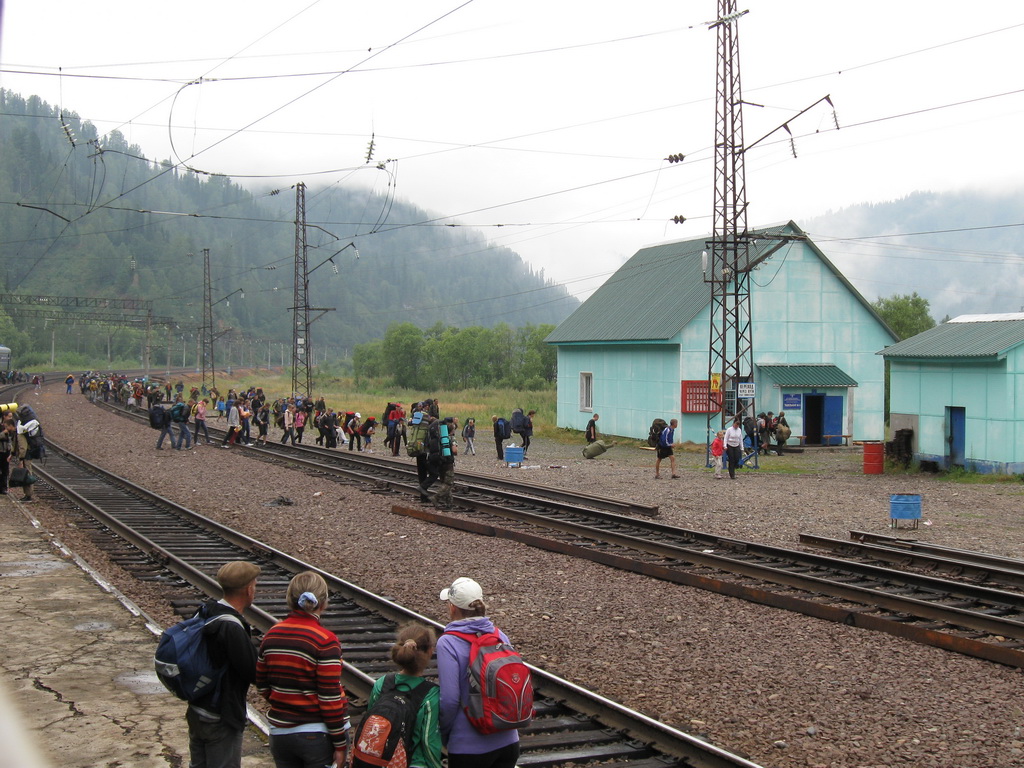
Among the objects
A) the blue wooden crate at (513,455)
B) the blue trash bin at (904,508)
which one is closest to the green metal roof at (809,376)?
the blue wooden crate at (513,455)

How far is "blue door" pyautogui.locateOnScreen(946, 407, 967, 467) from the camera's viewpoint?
86.0 feet

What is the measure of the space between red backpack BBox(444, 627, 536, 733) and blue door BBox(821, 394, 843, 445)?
1393 inches

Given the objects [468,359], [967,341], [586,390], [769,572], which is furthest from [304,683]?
[468,359]

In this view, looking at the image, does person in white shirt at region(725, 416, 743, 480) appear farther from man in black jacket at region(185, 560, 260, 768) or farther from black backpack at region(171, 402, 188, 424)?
man in black jacket at region(185, 560, 260, 768)

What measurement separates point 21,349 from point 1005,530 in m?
144

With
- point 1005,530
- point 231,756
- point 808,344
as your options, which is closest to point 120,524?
point 231,756

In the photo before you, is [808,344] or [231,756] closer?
[231,756]

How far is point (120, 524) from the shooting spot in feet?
52.5

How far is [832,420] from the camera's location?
38125 millimetres

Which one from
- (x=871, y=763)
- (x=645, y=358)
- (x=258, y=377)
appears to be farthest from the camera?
(x=258, y=377)

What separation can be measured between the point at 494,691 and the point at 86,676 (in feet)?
15.6

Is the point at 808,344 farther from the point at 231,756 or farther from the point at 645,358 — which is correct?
the point at 231,756

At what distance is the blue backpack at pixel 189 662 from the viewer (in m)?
4.69

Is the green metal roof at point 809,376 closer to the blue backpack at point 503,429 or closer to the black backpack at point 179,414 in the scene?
the blue backpack at point 503,429
